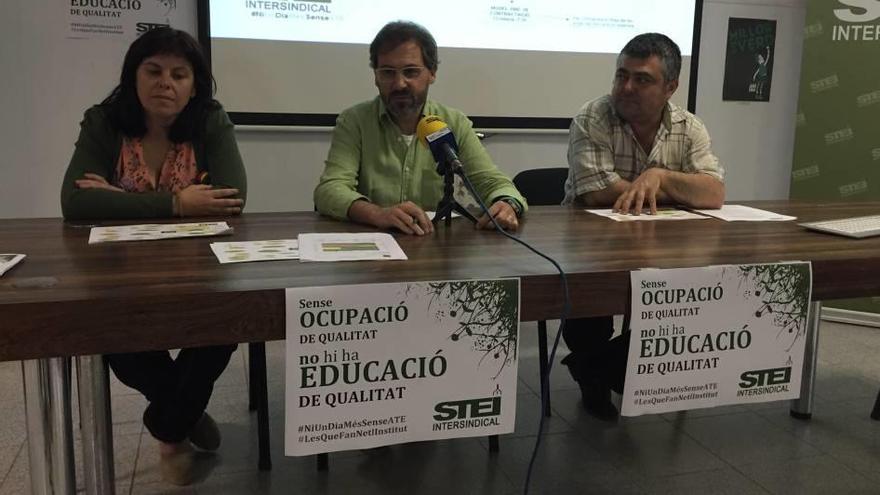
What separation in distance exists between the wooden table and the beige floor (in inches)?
26.4

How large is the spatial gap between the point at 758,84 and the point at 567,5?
1.17 meters

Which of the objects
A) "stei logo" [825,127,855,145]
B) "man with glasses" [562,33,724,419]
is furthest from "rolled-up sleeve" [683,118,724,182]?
"stei logo" [825,127,855,145]

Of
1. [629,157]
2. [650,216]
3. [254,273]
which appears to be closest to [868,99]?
[629,157]

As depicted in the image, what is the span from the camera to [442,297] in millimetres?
1062

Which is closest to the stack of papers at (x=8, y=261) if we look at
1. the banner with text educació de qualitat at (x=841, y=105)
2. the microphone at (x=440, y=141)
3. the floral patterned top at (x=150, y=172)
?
the floral patterned top at (x=150, y=172)

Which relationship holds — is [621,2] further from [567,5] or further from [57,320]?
[57,320]

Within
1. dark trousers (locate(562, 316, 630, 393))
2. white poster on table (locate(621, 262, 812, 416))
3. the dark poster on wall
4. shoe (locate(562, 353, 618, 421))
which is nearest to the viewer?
white poster on table (locate(621, 262, 812, 416))

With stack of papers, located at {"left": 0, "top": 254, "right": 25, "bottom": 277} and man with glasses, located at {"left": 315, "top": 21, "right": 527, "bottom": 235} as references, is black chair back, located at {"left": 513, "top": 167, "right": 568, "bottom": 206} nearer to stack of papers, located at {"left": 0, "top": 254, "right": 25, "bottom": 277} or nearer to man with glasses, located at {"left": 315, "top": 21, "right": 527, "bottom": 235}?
man with glasses, located at {"left": 315, "top": 21, "right": 527, "bottom": 235}

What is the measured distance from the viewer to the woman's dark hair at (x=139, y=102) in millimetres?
1781

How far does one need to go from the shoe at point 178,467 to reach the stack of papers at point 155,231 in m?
0.63

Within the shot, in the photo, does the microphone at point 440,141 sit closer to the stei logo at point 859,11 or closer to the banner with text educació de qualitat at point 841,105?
the banner with text educació de qualitat at point 841,105

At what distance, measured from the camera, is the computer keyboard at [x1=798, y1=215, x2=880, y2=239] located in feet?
4.94

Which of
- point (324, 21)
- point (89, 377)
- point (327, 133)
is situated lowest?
point (89, 377)

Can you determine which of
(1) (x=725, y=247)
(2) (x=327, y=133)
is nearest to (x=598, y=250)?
(1) (x=725, y=247)
